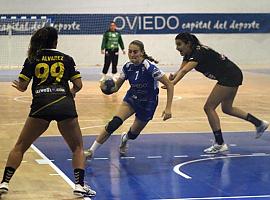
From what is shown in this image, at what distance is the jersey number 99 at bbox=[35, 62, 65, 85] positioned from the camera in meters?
6.38

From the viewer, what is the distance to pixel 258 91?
19125 millimetres

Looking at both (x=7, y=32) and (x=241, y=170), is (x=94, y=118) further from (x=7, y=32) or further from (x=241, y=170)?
(x=7, y=32)

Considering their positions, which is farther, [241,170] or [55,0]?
[55,0]

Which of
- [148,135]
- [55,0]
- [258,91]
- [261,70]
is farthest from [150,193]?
[55,0]

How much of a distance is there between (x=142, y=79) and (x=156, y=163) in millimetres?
1140

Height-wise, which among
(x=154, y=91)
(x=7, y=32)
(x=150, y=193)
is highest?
(x=7, y=32)

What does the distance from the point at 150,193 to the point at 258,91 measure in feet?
42.0

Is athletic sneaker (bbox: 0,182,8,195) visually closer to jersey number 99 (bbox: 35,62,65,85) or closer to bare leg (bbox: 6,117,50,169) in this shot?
bare leg (bbox: 6,117,50,169)

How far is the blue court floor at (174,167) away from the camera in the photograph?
22.7 ft

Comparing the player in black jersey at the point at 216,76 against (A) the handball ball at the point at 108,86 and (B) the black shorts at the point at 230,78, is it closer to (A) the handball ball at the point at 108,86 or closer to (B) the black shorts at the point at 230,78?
(B) the black shorts at the point at 230,78

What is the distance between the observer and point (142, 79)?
866 centimetres

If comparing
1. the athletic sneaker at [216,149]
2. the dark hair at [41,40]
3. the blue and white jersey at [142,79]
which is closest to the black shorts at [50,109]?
the dark hair at [41,40]

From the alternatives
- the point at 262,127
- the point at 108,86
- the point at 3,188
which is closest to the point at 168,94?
the point at 108,86

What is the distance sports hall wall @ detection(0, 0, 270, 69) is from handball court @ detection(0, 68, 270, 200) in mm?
16464
